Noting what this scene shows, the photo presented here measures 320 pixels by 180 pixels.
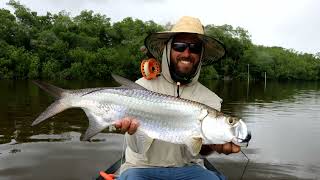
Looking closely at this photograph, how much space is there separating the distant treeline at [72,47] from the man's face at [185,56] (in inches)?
2411

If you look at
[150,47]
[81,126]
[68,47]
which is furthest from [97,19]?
[150,47]

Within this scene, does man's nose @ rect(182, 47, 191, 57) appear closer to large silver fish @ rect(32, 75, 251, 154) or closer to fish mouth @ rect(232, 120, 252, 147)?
large silver fish @ rect(32, 75, 251, 154)

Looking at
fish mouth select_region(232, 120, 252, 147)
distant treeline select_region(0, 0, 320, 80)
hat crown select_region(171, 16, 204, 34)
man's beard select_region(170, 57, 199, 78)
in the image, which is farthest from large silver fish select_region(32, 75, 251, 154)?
distant treeline select_region(0, 0, 320, 80)

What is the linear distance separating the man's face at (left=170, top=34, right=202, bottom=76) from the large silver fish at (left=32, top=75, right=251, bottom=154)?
1.06 meters

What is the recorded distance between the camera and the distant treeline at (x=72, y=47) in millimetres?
68438

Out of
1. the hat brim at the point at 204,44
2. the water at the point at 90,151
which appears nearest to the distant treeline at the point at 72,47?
the water at the point at 90,151

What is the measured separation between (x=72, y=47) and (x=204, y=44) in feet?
253

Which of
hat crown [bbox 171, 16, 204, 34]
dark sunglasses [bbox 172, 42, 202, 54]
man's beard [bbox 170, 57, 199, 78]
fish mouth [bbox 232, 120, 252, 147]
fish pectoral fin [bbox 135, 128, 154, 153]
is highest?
hat crown [bbox 171, 16, 204, 34]

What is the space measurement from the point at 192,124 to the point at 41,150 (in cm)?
796

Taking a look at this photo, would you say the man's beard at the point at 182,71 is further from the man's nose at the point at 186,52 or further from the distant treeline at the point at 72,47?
the distant treeline at the point at 72,47

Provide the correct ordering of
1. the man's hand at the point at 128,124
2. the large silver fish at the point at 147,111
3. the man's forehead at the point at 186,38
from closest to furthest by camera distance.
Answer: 1. the large silver fish at the point at 147,111
2. the man's hand at the point at 128,124
3. the man's forehead at the point at 186,38

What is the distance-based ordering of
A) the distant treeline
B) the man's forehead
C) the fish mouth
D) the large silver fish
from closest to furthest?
the fish mouth < the large silver fish < the man's forehead < the distant treeline

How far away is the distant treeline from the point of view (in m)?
68.4

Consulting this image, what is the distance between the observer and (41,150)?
37.5 ft
